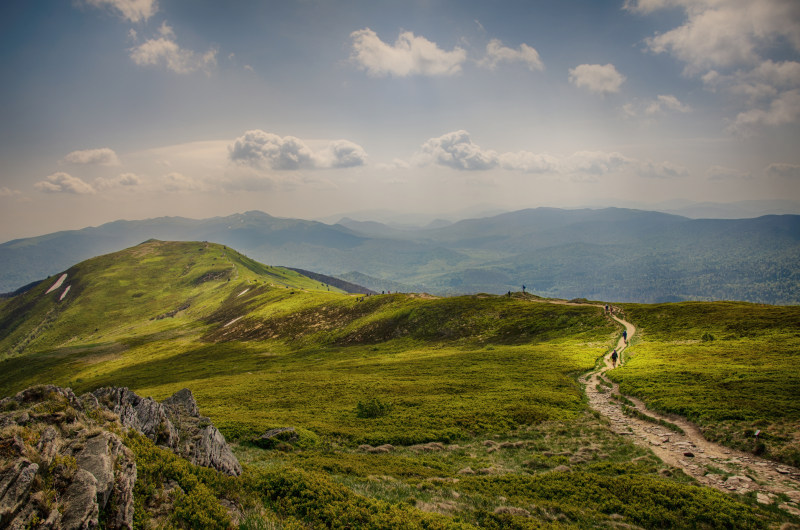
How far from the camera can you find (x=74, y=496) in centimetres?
1104

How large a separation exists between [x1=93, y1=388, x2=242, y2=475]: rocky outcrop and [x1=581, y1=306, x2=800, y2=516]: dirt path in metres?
29.3

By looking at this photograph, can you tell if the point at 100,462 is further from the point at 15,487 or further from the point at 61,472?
the point at 15,487

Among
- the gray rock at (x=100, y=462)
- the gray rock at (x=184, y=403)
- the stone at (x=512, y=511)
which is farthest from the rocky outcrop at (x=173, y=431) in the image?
the stone at (x=512, y=511)

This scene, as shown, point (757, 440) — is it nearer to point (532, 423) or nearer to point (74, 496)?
point (532, 423)

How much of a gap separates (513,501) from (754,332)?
6180cm

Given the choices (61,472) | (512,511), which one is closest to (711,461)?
(512,511)

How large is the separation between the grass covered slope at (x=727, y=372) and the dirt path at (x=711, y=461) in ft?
3.54

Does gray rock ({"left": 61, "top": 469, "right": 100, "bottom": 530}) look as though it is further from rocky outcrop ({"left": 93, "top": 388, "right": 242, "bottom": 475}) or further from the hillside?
rocky outcrop ({"left": 93, "top": 388, "right": 242, "bottom": 475})

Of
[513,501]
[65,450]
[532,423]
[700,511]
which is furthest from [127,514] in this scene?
[532,423]

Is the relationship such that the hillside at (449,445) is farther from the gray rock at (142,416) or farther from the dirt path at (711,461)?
the gray rock at (142,416)

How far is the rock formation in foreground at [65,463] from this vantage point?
10.2 metres

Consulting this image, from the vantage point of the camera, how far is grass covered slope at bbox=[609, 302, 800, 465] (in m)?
26.4

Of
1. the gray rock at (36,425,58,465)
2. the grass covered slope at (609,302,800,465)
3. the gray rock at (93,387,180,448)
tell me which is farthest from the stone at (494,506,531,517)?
the grass covered slope at (609,302,800,465)

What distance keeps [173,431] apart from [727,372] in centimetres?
5239
